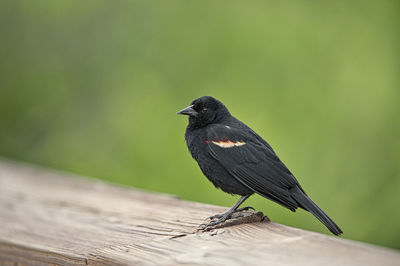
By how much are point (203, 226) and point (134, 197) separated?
146 centimetres

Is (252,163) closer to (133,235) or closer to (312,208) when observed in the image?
(312,208)

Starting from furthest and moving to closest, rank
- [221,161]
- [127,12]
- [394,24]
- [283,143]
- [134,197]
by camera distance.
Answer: [127,12], [394,24], [283,143], [134,197], [221,161]

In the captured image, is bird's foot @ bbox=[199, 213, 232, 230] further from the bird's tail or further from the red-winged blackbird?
the bird's tail

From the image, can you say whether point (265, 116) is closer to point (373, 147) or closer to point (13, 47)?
point (373, 147)

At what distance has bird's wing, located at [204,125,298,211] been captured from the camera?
2887mm

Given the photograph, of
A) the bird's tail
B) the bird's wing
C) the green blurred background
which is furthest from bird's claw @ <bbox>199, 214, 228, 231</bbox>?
the green blurred background

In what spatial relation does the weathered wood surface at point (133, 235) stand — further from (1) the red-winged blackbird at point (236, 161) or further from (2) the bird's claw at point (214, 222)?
(1) the red-winged blackbird at point (236, 161)

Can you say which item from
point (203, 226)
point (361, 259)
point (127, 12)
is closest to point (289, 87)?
point (127, 12)

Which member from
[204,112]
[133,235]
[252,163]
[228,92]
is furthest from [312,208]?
[228,92]

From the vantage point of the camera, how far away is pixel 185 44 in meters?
6.43

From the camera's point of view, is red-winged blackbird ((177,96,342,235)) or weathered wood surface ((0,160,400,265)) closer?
weathered wood surface ((0,160,400,265))

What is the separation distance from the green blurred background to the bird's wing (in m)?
2.13

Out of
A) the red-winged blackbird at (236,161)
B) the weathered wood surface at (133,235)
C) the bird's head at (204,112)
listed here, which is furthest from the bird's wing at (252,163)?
the weathered wood surface at (133,235)

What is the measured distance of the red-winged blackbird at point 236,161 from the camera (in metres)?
2.86
